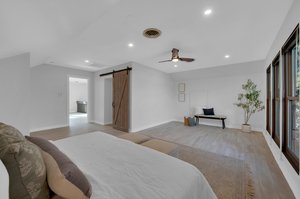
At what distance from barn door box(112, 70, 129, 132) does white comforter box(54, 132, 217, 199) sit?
330cm

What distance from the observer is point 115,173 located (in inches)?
44.6

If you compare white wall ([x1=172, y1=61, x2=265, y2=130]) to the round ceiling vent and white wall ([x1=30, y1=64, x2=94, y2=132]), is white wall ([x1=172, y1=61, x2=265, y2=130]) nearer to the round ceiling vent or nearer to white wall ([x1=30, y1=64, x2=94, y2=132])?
the round ceiling vent

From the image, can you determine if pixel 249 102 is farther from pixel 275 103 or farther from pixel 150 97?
pixel 150 97

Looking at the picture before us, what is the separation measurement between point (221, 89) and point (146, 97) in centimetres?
349

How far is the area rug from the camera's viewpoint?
1.81 metres

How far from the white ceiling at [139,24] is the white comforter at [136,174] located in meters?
1.74

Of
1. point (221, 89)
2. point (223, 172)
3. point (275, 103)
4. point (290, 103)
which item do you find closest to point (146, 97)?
point (221, 89)

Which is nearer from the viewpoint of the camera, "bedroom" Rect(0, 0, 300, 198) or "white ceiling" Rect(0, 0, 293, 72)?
"white ceiling" Rect(0, 0, 293, 72)

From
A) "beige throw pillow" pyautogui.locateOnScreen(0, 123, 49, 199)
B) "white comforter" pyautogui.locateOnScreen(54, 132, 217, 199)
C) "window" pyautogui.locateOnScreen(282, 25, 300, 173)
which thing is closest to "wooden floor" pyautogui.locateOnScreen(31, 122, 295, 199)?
"window" pyautogui.locateOnScreen(282, 25, 300, 173)

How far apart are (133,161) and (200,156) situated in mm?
2087

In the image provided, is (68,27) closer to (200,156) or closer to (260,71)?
(200,156)

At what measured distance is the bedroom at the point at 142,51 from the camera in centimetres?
193

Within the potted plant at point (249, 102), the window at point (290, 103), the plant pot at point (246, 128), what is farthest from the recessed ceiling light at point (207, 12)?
the plant pot at point (246, 128)

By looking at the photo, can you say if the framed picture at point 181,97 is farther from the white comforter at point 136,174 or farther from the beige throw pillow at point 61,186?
the beige throw pillow at point 61,186
